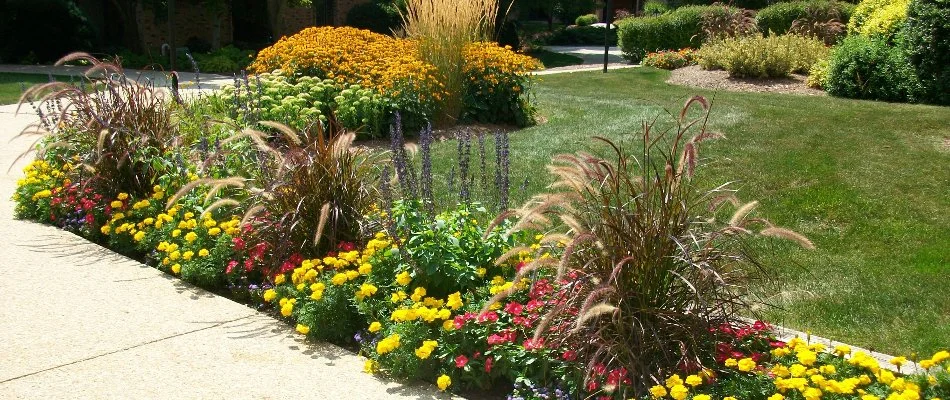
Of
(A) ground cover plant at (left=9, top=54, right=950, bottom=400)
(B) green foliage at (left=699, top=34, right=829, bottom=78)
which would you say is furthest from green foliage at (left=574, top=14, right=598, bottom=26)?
(A) ground cover plant at (left=9, top=54, right=950, bottom=400)

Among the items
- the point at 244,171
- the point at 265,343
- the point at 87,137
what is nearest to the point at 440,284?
the point at 265,343

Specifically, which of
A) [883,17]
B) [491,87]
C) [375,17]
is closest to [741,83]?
[883,17]

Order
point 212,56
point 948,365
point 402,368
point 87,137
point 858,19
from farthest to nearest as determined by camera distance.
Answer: point 212,56 → point 858,19 → point 87,137 → point 402,368 → point 948,365

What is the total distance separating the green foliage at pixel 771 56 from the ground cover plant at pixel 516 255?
789 centimetres

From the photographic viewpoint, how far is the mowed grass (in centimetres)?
488

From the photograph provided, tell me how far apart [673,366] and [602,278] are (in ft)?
1.49

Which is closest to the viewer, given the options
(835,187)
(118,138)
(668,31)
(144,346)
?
(144,346)

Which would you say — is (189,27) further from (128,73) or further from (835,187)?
(835,187)

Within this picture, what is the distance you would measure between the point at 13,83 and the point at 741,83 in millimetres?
13529

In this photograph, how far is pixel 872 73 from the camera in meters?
12.7

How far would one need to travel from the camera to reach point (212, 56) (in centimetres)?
2311

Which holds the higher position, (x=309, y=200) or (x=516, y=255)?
(x=309, y=200)

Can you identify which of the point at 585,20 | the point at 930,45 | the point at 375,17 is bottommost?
the point at 930,45

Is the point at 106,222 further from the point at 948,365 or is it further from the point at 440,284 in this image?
the point at 948,365
